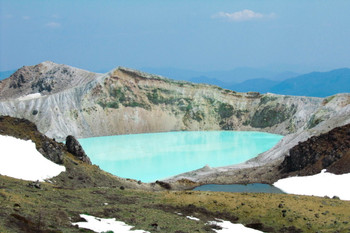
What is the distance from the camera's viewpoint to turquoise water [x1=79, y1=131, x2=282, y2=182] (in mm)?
57988

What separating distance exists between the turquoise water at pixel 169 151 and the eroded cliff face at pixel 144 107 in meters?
4.85

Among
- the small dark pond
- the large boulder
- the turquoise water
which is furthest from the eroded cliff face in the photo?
the large boulder

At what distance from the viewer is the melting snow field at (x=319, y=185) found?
37.7m

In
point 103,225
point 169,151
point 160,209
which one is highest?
point 169,151

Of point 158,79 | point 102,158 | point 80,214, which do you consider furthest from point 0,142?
point 158,79

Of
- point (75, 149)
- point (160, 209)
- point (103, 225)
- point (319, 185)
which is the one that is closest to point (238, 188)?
point (319, 185)

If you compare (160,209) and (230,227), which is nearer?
(230,227)

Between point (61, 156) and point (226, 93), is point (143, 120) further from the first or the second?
point (61, 156)

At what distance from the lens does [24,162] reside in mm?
31344

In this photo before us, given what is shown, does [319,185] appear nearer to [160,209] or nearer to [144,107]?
[160,209]

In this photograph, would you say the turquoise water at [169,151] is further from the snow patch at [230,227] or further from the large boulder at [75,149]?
the snow patch at [230,227]

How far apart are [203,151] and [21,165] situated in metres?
44.1

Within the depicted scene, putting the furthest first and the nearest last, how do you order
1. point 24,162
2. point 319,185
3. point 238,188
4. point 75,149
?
1. point 238,188
2. point 75,149
3. point 319,185
4. point 24,162

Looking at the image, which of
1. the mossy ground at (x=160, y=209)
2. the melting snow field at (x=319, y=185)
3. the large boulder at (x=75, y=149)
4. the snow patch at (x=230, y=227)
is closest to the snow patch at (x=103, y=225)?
the mossy ground at (x=160, y=209)
